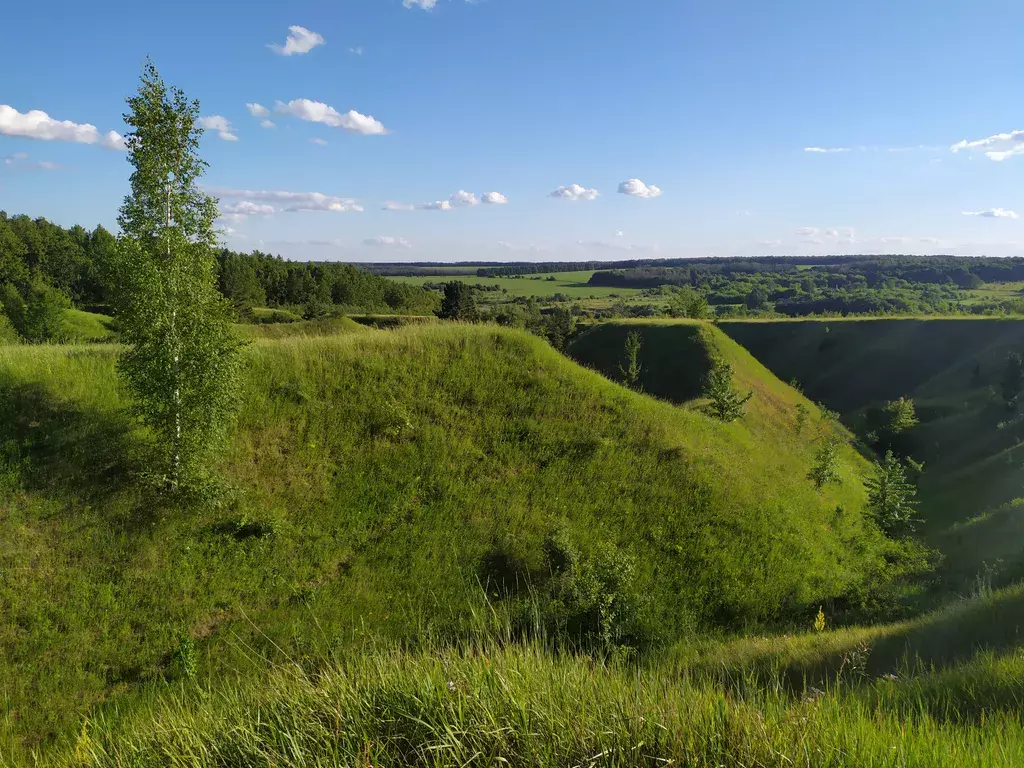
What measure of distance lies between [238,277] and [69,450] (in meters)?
90.9

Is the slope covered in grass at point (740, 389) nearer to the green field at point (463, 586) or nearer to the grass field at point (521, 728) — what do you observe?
the green field at point (463, 586)

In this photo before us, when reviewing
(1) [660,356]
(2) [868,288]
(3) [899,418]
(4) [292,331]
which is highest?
(2) [868,288]

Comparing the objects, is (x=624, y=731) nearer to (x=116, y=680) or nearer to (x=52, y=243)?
(x=116, y=680)

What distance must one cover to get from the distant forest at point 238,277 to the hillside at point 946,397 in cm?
6921

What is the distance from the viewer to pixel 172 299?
12.1m

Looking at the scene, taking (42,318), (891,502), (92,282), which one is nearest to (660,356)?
(891,502)

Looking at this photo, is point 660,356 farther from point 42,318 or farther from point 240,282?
point 240,282

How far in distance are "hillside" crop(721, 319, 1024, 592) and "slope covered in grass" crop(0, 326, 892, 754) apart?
3290 mm

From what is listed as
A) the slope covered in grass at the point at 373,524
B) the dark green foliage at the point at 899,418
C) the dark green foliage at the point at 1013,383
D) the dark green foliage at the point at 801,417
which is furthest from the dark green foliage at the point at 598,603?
the dark green foliage at the point at 1013,383

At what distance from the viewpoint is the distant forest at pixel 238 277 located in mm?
82562

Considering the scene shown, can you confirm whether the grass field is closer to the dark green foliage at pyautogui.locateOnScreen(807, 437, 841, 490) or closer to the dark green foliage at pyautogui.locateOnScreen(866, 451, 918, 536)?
the dark green foliage at pyautogui.locateOnScreen(866, 451, 918, 536)

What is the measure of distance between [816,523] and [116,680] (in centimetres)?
2087

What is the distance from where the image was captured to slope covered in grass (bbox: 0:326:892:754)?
10.7m

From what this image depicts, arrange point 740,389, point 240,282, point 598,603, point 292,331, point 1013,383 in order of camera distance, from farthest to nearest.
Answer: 1. point 240,282
2. point 292,331
3. point 1013,383
4. point 740,389
5. point 598,603
